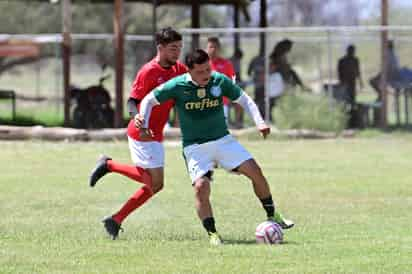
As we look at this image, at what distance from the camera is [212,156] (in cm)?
1070

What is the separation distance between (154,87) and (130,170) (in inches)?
32.9

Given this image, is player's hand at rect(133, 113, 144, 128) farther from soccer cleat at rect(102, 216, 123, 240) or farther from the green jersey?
soccer cleat at rect(102, 216, 123, 240)

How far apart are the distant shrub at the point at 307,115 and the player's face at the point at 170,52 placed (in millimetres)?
13387

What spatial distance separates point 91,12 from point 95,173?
→ 123 ft

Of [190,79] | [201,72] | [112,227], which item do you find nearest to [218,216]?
[112,227]

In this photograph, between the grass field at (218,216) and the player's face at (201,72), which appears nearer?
the grass field at (218,216)

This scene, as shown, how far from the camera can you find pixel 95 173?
38.9ft

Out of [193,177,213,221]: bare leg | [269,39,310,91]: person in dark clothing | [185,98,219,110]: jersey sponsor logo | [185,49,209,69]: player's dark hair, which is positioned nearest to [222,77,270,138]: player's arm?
[185,98,219,110]: jersey sponsor logo

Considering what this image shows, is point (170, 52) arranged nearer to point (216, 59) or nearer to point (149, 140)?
point (149, 140)

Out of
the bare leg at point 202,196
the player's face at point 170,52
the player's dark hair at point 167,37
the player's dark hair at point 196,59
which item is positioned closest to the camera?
the player's dark hair at point 196,59

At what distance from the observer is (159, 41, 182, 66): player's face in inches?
439

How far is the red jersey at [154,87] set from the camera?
11.4 m

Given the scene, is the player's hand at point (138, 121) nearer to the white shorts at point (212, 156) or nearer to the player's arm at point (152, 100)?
the player's arm at point (152, 100)

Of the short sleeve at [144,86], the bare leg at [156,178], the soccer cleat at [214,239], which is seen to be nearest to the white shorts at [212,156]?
the soccer cleat at [214,239]
